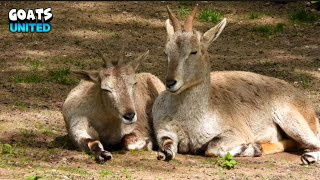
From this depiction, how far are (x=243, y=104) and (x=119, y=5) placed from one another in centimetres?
780

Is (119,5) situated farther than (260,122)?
Yes

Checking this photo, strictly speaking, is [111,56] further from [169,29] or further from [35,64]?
[169,29]

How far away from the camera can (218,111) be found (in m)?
11.0

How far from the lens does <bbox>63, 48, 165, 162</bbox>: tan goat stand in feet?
34.3

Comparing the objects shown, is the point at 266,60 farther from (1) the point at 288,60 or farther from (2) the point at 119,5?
(2) the point at 119,5

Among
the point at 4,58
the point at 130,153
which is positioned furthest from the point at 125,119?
the point at 4,58

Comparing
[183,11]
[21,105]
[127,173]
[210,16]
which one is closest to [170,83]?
[127,173]

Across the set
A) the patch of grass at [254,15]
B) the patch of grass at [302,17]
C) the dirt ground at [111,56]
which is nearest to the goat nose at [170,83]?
the dirt ground at [111,56]

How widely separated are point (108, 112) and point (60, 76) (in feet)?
10.9

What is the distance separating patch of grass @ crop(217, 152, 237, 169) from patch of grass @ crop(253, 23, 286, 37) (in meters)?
7.14

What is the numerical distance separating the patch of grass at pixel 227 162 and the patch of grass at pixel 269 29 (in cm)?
714

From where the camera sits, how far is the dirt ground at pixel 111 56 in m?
9.99

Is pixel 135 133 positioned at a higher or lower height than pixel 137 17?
lower

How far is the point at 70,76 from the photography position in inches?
555
